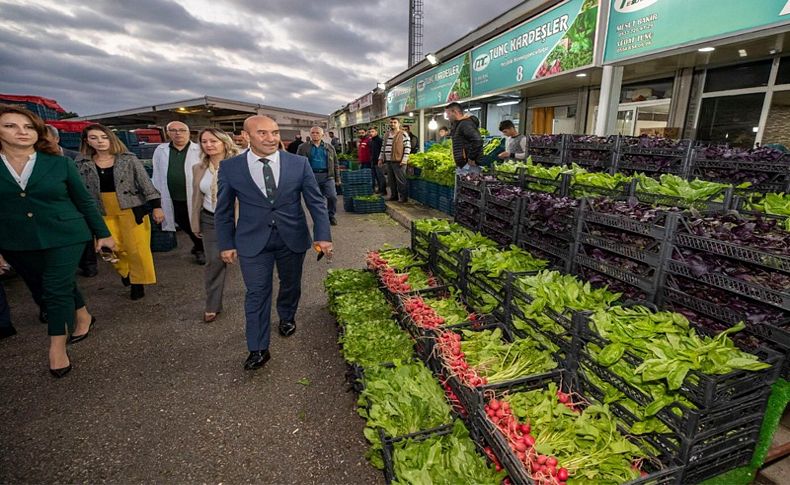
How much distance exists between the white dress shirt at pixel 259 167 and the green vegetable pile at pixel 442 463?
238 cm

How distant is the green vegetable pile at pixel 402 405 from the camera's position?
7.49ft

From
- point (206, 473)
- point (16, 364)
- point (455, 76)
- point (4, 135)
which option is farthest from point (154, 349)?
point (455, 76)

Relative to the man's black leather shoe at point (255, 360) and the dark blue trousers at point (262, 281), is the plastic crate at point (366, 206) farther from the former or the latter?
the man's black leather shoe at point (255, 360)

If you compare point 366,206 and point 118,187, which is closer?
point 118,187

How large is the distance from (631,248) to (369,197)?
8.78m

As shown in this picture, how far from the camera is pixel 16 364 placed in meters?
3.68

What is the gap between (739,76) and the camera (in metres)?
7.38

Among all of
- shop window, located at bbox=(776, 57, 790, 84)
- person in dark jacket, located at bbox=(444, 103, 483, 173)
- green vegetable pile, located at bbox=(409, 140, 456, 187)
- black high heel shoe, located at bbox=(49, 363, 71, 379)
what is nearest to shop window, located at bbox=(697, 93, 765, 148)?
shop window, located at bbox=(776, 57, 790, 84)

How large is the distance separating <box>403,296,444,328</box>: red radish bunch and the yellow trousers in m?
3.90

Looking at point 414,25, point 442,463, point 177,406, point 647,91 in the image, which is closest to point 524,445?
point 442,463

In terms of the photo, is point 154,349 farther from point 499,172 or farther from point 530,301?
point 499,172

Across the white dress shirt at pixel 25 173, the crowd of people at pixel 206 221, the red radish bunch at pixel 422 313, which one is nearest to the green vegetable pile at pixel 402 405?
the red radish bunch at pixel 422 313

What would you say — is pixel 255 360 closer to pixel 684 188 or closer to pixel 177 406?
pixel 177 406

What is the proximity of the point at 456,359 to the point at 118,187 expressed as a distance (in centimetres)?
467
